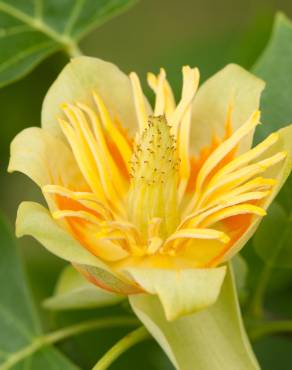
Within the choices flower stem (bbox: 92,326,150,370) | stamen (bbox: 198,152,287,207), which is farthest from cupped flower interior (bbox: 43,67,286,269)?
flower stem (bbox: 92,326,150,370)

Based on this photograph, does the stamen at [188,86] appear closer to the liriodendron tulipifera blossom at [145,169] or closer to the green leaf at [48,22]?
the liriodendron tulipifera blossom at [145,169]

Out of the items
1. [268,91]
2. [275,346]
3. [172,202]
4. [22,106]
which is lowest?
[275,346]

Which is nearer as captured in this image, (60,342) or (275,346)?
(60,342)

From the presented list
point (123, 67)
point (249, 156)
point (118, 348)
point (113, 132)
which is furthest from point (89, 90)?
point (123, 67)

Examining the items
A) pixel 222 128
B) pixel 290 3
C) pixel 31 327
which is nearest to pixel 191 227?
pixel 222 128

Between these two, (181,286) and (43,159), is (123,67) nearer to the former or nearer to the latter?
(43,159)

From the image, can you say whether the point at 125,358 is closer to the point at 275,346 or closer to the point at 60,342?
the point at 60,342
